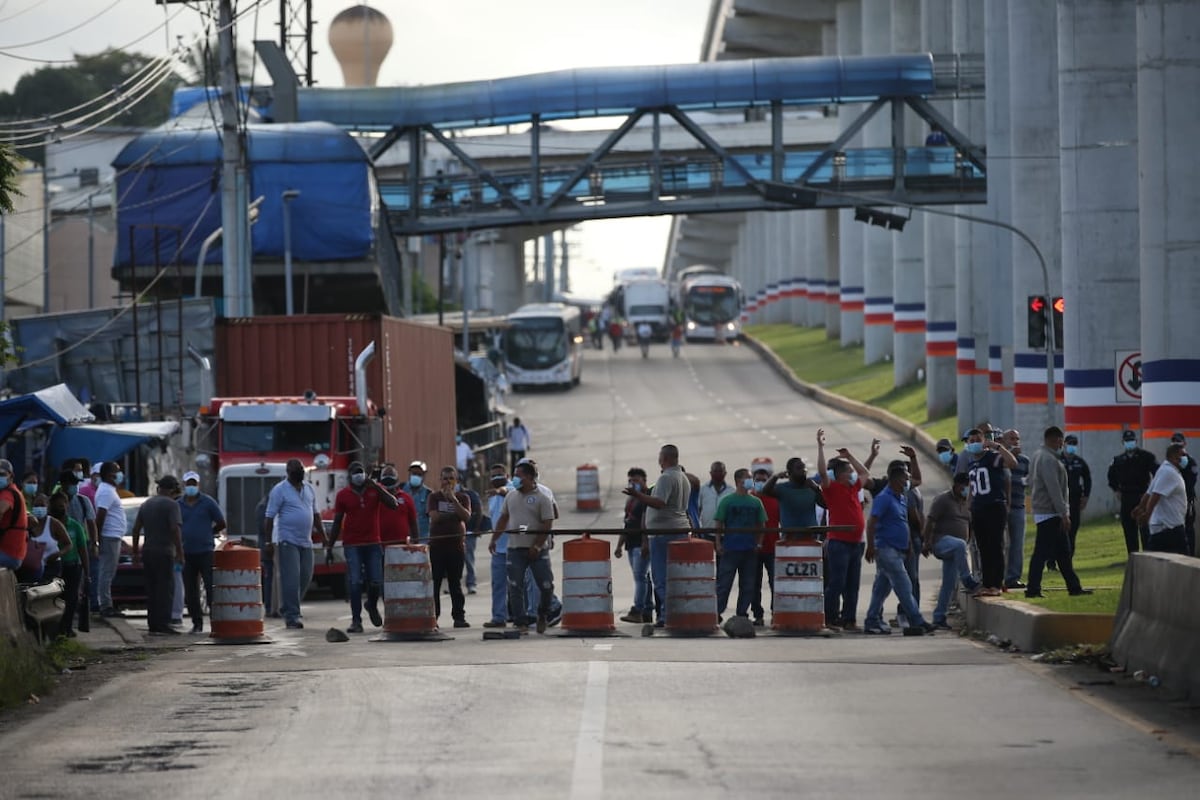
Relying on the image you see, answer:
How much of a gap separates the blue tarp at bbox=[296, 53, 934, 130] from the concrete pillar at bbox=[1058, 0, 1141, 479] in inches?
949

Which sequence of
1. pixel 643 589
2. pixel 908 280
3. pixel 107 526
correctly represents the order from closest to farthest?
pixel 643 589 → pixel 107 526 → pixel 908 280

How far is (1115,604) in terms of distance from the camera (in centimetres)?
1941

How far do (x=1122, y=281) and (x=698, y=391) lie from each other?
140 ft

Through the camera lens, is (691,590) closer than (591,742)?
No

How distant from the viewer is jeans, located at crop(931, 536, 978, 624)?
21.6 m

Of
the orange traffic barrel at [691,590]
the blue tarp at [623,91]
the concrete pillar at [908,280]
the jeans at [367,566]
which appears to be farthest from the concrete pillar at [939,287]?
the orange traffic barrel at [691,590]

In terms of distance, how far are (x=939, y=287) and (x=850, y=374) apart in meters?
17.3

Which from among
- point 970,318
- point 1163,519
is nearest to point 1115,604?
point 1163,519

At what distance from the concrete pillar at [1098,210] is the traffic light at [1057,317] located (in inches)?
17.8

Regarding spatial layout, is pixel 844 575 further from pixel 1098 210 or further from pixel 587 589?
pixel 1098 210

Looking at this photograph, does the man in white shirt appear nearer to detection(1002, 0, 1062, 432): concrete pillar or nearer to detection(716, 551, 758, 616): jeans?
detection(716, 551, 758, 616): jeans

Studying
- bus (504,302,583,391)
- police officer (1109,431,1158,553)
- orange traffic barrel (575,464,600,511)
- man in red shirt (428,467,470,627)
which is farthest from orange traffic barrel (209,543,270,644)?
bus (504,302,583,391)

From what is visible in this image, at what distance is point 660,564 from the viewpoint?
2242cm

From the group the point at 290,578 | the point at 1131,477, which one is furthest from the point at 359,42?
the point at 290,578
